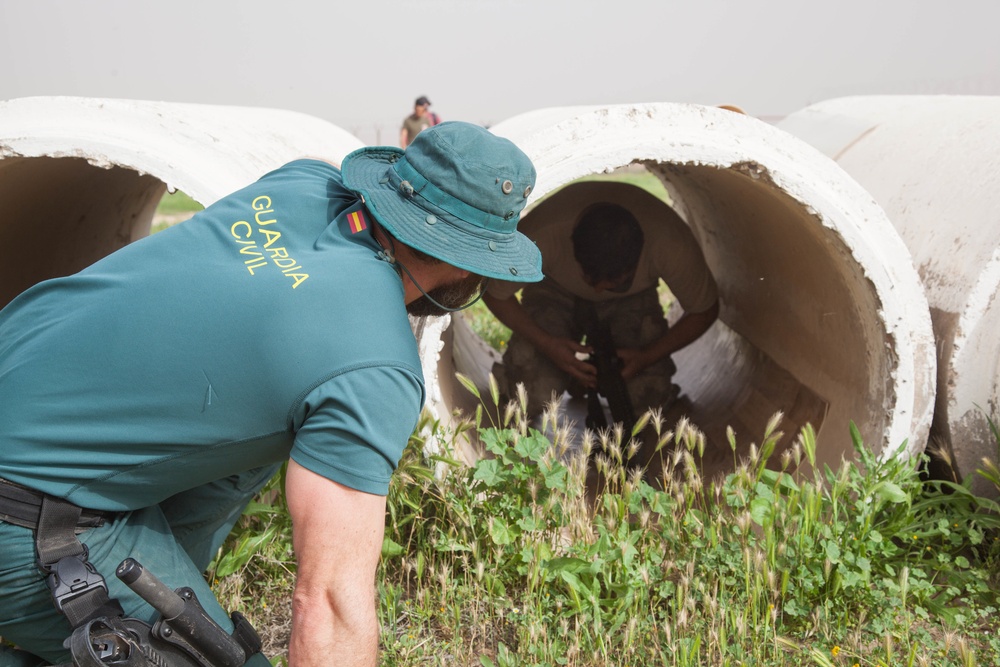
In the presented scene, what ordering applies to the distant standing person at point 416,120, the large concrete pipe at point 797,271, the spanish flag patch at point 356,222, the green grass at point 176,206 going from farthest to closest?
the green grass at point 176,206
the distant standing person at point 416,120
the large concrete pipe at point 797,271
the spanish flag patch at point 356,222

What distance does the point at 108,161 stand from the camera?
2.85m

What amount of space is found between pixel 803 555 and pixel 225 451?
1.84 metres

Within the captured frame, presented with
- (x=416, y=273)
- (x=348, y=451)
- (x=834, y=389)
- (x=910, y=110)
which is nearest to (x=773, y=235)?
(x=834, y=389)

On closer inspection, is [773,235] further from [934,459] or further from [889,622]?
[889,622]

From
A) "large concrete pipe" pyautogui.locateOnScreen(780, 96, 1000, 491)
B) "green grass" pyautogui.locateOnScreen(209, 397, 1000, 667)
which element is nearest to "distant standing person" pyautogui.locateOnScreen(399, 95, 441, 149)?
"large concrete pipe" pyautogui.locateOnScreen(780, 96, 1000, 491)

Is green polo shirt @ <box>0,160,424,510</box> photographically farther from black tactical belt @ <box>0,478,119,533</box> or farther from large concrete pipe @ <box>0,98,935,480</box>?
large concrete pipe @ <box>0,98,935,480</box>

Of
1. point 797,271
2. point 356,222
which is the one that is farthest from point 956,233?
point 356,222

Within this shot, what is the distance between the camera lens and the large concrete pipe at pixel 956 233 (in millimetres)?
3195

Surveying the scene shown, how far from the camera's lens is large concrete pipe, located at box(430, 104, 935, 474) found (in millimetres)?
3035

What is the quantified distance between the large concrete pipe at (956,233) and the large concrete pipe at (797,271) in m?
0.16

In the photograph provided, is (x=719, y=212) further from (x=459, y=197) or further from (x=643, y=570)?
(x=459, y=197)

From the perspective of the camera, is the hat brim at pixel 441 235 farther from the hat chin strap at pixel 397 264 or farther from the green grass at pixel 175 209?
the green grass at pixel 175 209

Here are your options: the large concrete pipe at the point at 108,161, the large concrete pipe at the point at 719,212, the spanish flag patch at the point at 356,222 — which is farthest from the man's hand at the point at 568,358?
the spanish flag patch at the point at 356,222

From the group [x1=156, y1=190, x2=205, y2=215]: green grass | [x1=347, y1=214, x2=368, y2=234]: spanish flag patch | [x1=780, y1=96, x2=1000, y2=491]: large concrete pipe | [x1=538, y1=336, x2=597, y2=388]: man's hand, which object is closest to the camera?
[x1=347, y1=214, x2=368, y2=234]: spanish flag patch
